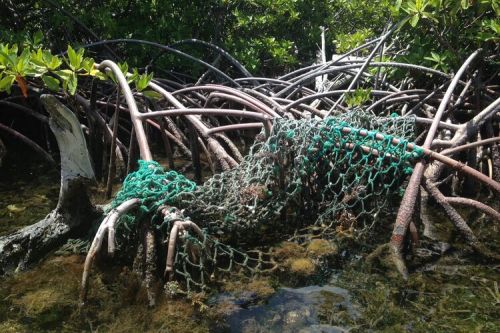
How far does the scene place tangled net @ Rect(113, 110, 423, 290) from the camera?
2.71 m

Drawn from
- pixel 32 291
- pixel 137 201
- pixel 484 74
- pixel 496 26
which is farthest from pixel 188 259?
pixel 484 74

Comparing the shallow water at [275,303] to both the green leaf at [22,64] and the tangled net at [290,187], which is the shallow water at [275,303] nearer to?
the tangled net at [290,187]

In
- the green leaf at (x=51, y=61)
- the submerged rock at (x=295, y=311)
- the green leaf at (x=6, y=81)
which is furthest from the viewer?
the green leaf at (x=51, y=61)

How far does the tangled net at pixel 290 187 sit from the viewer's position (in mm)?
2715

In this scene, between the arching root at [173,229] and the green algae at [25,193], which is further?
the green algae at [25,193]

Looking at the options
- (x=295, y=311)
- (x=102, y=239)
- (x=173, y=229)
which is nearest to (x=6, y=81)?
(x=102, y=239)

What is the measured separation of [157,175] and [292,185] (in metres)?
0.85

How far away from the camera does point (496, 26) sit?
3.54m

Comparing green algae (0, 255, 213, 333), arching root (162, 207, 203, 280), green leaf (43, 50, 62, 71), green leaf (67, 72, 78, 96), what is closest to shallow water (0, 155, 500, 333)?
green algae (0, 255, 213, 333)

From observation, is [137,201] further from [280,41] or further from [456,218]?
[280,41]

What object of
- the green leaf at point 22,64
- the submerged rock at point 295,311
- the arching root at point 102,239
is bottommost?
the submerged rock at point 295,311

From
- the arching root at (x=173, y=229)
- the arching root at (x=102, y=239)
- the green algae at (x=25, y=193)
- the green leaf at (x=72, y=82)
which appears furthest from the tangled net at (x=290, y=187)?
the green algae at (x=25, y=193)

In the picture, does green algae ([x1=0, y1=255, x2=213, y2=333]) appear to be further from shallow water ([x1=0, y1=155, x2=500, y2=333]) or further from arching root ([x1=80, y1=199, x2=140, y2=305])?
arching root ([x1=80, y1=199, x2=140, y2=305])

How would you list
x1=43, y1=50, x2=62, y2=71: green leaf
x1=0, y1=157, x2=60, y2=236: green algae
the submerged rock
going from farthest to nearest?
x1=0, y1=157, x2=60, y2=236: green algae, x1=43, y1=50, x2=62, y2=71: green leaf, the submerged rock
